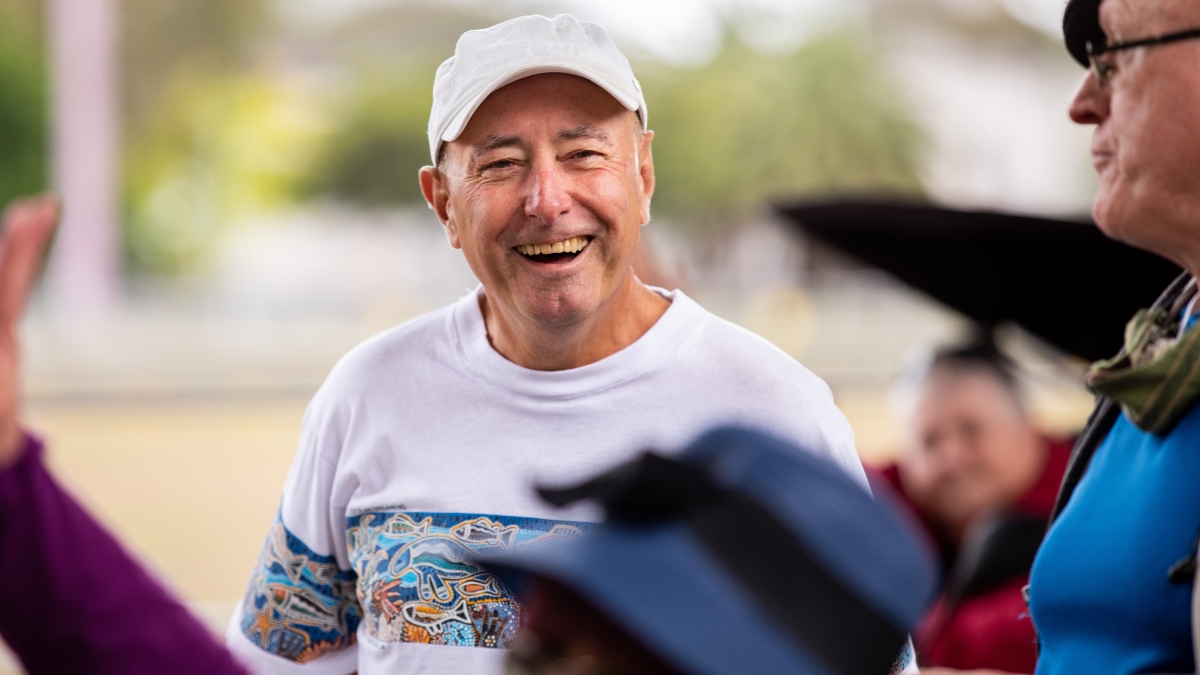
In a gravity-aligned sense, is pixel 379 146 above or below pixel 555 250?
below

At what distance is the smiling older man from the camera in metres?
1.66

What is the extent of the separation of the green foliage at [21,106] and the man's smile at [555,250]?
2984 centimetres

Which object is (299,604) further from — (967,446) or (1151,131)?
(967,446)

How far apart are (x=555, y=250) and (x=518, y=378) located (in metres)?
0.21

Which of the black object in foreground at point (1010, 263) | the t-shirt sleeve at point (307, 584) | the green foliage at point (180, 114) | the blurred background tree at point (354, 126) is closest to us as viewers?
the t-shirt sleeve at point (307, 584)

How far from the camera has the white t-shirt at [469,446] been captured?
66.2 inches

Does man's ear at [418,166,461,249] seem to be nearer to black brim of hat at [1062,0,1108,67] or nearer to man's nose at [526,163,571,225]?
man's nose at [526,163,571,225]

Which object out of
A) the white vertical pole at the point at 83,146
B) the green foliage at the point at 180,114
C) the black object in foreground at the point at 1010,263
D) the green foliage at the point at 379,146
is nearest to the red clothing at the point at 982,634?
the black object in foreground at the point at 1010,263

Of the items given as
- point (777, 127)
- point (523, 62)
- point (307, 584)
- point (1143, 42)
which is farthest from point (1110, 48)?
point (777, 127)

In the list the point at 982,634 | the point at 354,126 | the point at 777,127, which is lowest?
the point at 354,126

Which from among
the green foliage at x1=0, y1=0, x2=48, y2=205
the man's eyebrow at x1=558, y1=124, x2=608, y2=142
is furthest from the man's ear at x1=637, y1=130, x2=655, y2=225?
the green foliage at x1=0, y1=0, x2=48, y2=205

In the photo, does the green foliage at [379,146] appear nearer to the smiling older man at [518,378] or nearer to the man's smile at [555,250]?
the smiling older man at [518,378]

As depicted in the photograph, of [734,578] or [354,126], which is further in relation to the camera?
[354,126]

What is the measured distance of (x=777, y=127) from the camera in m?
33.6
